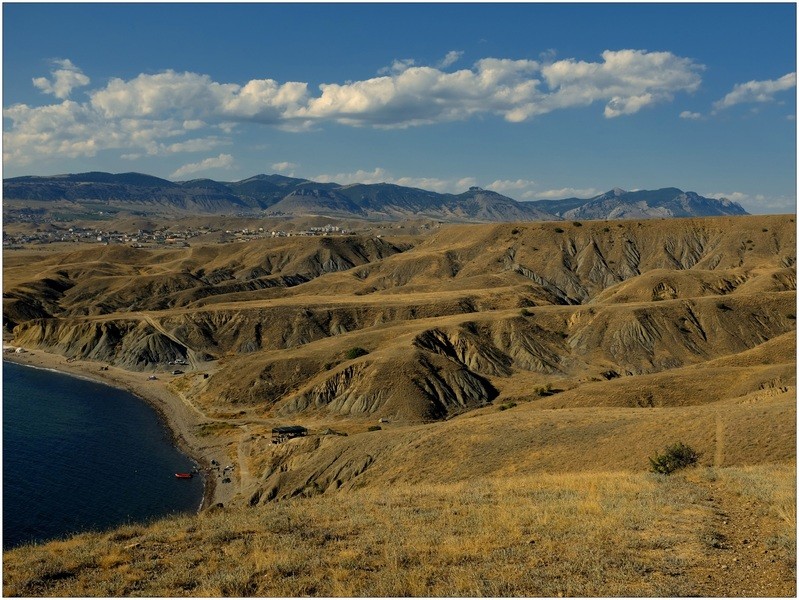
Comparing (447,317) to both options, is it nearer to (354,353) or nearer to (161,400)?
(354,353)

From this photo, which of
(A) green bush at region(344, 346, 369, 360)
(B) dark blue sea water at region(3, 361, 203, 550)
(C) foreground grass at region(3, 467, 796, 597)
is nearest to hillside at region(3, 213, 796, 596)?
(C) foreground grass at region(3, 467, 796, 597)

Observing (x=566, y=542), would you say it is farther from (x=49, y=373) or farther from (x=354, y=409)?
(x=49, y=373)

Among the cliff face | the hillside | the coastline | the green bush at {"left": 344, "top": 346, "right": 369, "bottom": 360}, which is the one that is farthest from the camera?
the green bush at {"left": 344, "top": 346, "right": 369, "bottom": 360}

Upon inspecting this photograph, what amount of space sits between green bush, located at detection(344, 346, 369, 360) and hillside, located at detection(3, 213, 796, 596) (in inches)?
16.0

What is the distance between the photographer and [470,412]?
83.6 m

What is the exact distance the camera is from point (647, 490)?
27875 millimetres

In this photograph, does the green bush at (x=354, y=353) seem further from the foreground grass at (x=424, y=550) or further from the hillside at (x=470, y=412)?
the foreground grass at (x=424, y=550)

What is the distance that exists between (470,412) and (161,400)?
4912 centimetres

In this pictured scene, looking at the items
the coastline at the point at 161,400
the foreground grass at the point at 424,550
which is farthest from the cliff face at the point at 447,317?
the foreground grass at the point at 424,550

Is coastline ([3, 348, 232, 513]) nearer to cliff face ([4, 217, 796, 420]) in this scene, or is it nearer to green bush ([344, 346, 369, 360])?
cliff face ([4, 217, 796, 420])

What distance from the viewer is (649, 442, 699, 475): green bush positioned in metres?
34.6

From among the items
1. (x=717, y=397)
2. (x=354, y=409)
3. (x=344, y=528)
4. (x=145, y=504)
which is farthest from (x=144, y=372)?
(x=344, y=528)

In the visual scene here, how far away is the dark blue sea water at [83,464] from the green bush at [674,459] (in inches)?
1463

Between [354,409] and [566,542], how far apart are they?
6583 cm
